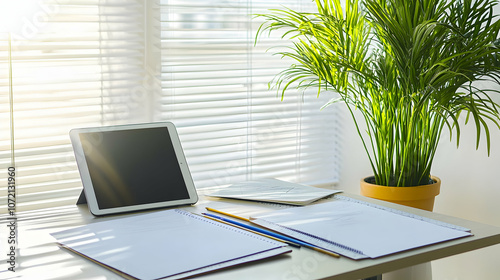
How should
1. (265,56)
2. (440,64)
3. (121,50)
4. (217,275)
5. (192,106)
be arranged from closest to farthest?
(217,275) → (440,64) → (121,50) → (192,106) → (265,56)

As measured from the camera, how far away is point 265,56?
2.97 meters

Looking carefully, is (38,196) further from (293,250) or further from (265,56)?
(293,250)

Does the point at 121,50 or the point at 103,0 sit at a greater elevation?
the point at 103,0

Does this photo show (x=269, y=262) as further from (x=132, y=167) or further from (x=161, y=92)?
(x=161, y=92)

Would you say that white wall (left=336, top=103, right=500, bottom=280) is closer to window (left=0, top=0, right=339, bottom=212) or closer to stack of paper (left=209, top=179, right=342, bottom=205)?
window (left=0, top=0, right=339, bottom=212)

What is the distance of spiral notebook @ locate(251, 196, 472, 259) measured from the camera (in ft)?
4.17

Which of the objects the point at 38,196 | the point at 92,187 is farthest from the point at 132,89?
the point at 92,187

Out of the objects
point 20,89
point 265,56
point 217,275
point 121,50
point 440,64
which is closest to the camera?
point 217,275

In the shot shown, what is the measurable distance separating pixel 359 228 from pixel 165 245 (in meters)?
0.44

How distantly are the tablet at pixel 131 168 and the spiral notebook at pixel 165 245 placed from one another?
11 centimetres

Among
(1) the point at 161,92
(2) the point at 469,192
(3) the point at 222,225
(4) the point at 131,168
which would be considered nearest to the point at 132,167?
(4) the point at 131,168

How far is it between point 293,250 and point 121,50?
1.52m

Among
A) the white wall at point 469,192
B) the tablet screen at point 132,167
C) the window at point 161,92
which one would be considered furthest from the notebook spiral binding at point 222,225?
the white wall at point 469,192

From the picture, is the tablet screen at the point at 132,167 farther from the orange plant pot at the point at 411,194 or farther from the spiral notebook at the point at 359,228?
the orange plant pot at the point at 411,194
